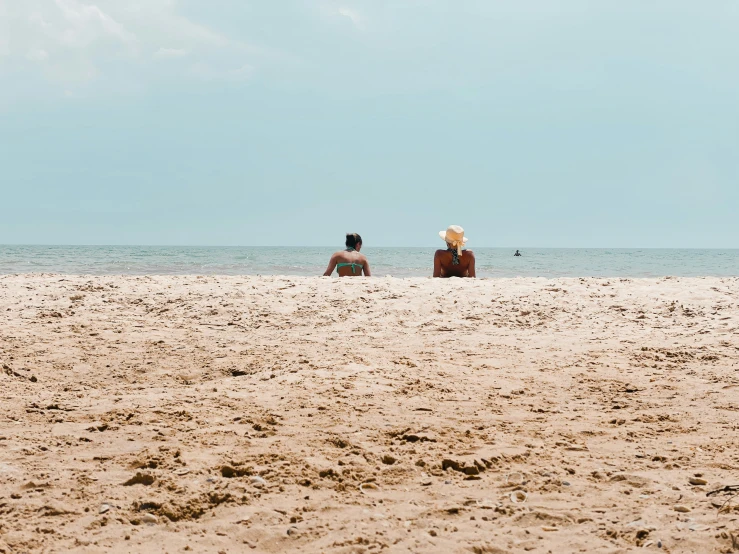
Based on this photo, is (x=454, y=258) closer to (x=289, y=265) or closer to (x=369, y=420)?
(x=369, y=420)

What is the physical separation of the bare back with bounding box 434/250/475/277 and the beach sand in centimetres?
221

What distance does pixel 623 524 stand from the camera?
7.59ft

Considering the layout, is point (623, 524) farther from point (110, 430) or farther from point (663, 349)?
point (663, 349)

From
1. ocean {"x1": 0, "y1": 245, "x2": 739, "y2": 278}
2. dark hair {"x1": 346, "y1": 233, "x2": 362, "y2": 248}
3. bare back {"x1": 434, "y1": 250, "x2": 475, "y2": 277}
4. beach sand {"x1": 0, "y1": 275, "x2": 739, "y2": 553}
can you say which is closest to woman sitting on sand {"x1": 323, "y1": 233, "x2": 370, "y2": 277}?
dark hair {"x1": 346, "y1": 233, "x2": 362, "y2": 248}

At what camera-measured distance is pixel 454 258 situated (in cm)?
914

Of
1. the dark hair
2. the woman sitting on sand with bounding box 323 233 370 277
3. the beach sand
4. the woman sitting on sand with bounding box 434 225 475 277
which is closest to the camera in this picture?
the beach sand

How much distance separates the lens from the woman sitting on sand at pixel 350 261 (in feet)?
30.4

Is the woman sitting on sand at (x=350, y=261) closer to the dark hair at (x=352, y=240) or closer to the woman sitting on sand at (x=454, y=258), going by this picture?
the dark hair at (x=352, y=240)

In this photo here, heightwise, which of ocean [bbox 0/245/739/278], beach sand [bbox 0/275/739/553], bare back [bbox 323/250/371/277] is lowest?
beach sand [bbox 0/275/739/553]

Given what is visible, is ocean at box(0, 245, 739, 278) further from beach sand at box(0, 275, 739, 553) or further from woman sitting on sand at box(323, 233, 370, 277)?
beach sand at box(0, 275, 739, 553)

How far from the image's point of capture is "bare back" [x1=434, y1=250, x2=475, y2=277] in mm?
9125

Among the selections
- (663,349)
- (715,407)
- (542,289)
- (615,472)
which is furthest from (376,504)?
(542,289)

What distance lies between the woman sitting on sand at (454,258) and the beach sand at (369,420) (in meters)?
2.21

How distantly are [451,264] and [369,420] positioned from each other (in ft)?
19.2
